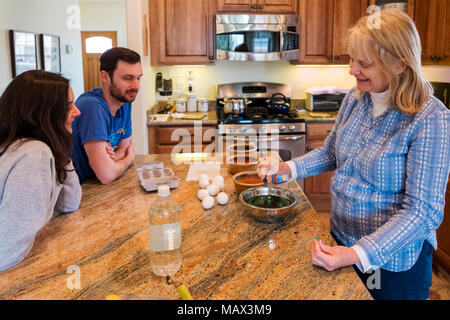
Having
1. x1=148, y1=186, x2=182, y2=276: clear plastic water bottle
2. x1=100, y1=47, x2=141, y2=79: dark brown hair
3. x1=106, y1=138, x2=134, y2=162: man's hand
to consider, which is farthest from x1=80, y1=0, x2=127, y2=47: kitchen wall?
x1=148, y1=186, x2=182, y2=276: clear plastic water bottle

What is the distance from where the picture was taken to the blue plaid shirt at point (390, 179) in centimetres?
113

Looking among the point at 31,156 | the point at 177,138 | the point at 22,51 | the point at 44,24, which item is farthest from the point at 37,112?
the point at 44,24

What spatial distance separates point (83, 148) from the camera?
1.91m

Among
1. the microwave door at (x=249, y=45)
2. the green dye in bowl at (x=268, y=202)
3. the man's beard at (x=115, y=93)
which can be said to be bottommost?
the green dye in bowl at (x=268, y=202)

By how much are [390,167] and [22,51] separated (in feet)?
14.2

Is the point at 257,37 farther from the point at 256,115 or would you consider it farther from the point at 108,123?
the point at 108,123

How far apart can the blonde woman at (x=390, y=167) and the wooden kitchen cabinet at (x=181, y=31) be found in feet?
8.35

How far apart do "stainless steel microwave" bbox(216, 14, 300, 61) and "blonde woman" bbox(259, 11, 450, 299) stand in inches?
96.9

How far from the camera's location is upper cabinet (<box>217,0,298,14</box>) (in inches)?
146

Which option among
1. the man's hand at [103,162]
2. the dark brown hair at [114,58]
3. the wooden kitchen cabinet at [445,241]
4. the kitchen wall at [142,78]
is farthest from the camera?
the kitchen wall at [142,78]

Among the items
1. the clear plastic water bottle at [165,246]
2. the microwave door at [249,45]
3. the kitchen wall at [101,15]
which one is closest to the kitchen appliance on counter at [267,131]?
the microwave door at [249,45]

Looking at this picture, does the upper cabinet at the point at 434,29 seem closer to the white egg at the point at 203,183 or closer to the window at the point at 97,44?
the white egg at the point at 203,183
